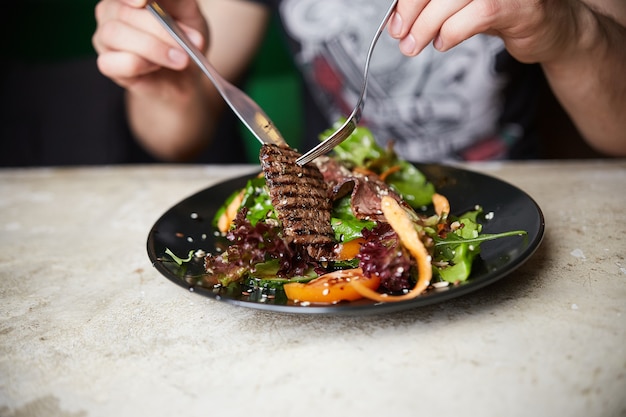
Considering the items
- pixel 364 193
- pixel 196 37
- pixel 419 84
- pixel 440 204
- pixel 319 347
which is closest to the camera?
pixel 319 347

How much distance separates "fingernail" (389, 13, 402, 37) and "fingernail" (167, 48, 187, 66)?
2.69ft

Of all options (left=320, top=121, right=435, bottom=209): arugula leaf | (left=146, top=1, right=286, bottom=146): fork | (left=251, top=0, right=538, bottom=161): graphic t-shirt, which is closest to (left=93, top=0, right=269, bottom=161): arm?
(left=146, top=1, right=286, bottom=146): fork

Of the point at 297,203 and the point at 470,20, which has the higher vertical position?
the point at 470,20

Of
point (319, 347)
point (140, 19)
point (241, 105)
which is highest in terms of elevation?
point (140, 19)

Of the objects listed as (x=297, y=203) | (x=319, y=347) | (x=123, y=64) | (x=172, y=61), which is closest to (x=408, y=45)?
(x=297, y=203)

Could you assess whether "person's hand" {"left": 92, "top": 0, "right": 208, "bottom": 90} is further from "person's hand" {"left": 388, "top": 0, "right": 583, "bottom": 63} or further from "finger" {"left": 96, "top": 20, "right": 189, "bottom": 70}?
"person's hand" {"left": 388, "top": 0, "right": 583, "bottom": 63}

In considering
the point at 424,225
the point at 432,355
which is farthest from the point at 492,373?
the point at 424,225

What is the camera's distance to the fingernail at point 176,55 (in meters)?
1.95

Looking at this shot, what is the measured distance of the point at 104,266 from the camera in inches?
66.6

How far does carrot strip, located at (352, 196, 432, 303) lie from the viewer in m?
1.13

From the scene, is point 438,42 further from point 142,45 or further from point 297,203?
point 142,45

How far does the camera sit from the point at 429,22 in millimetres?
1397

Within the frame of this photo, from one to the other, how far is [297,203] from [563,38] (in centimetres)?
94

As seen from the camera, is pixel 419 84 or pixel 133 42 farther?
pixel 419 84
